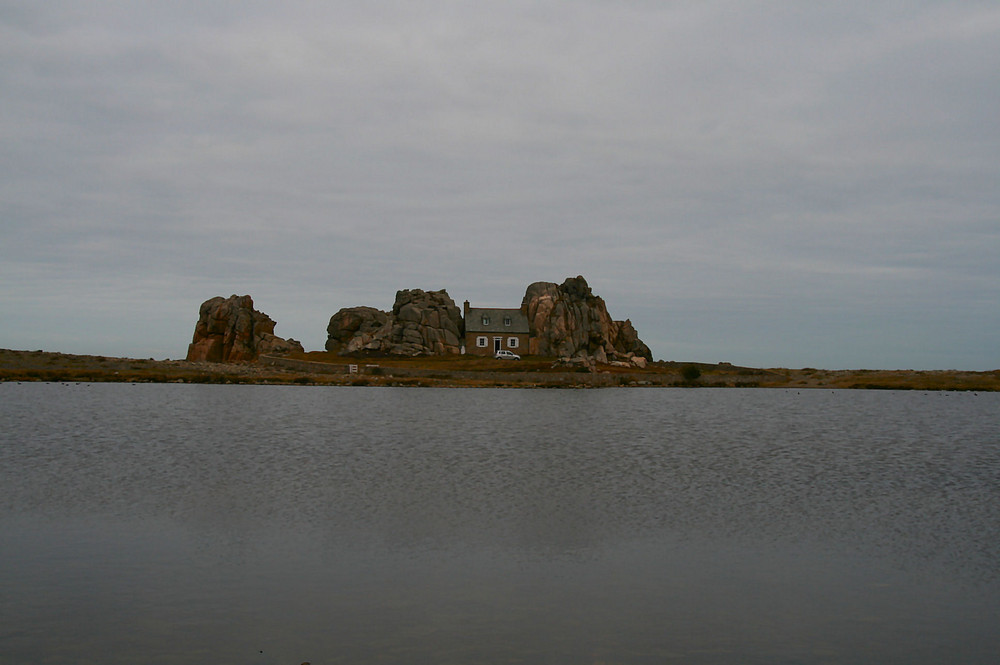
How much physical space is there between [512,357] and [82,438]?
7285cm

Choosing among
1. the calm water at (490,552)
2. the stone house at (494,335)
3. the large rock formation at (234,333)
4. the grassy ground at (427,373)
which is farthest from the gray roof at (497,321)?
the calm water at (490,552)

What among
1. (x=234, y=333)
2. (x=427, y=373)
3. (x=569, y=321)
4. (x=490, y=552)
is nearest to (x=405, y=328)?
(x=427, y=373)

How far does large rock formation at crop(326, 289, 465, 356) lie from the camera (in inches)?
4350

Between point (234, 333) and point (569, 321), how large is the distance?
51.3 meters

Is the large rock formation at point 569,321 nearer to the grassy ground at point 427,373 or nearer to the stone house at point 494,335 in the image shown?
the stone house at point 494,335

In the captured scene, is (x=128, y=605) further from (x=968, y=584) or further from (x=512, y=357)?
(x=512, y=357)

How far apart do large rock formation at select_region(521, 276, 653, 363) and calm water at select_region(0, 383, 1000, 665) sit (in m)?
76.4

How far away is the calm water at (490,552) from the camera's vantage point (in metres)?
10.9

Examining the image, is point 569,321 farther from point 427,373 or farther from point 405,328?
point 427,373

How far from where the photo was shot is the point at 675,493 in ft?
78.8

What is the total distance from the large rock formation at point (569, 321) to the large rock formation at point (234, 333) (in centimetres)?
3729

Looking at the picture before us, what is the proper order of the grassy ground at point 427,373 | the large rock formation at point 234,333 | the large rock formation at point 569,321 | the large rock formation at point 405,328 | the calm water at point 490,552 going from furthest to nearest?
1. the large rock formation at point 234,333
2. the large rock formation at point 569,321
3. the large rock formation at point 405,328
4. the grassy ground at point 427,373
5. the calm water at point 490,552

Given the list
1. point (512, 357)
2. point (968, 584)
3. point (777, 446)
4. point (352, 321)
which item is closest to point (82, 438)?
point (777, 446)

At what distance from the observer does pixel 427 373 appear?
317 ft
